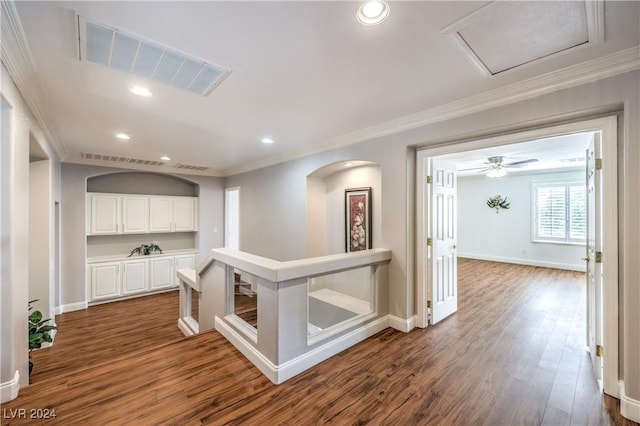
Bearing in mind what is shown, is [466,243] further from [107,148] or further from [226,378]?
[107,148]

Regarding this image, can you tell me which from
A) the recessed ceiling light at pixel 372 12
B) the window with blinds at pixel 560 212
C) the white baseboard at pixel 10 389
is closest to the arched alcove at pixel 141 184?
the white baseboard at pixel 10 389

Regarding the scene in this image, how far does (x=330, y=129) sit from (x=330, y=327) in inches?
92.6

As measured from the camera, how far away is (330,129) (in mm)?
3408

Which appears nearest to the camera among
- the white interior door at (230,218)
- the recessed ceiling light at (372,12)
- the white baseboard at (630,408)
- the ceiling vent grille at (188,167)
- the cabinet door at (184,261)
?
the recessed ceiling light at (372,12)

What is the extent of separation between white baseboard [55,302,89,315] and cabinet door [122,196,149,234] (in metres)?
1.48

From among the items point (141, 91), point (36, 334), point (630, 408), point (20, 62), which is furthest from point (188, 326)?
point (630, 408)

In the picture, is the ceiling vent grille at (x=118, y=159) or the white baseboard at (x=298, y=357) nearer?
the white baseboard at (x=298, y=357)

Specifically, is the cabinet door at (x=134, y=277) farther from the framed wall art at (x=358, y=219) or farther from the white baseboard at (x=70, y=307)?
the framed wall art at (x=358, y=219)

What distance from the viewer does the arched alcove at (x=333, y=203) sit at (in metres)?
4.25

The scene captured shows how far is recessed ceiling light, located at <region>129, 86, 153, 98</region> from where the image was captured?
225 cm

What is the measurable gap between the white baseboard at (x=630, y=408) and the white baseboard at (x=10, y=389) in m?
4.30

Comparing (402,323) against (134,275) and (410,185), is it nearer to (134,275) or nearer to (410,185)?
(410,185)

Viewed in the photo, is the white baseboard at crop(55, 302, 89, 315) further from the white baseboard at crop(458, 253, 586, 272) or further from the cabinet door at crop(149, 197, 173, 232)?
the white baseboard at crop(458, 253, 586, 272)

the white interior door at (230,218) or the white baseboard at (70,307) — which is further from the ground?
the white interior door at (230,218)
